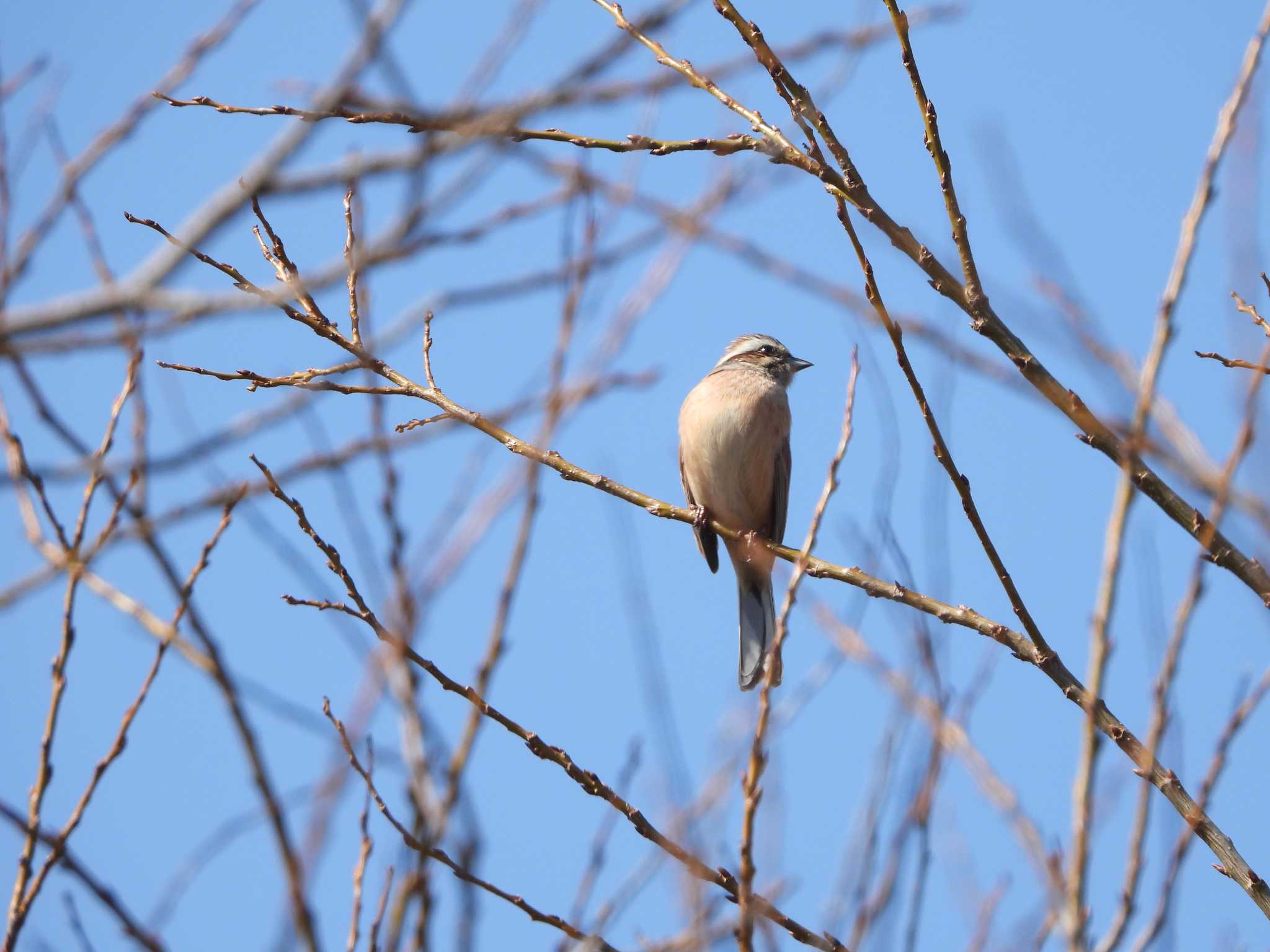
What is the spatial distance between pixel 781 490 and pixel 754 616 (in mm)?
822

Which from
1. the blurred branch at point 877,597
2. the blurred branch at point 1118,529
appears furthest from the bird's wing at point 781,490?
the blurred branch at point 1118,529

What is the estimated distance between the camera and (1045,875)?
244 centimetres

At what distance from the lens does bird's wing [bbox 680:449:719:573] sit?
7629mm

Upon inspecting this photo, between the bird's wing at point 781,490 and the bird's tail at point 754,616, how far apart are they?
42 centimetres

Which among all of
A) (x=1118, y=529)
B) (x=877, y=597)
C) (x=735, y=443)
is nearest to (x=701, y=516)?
(x=735, y=443)

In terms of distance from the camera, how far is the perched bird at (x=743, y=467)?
7.31m

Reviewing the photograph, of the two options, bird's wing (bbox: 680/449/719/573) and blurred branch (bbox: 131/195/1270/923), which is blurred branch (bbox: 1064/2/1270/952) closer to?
blurred branch (bbox: 131/195/1270/923)

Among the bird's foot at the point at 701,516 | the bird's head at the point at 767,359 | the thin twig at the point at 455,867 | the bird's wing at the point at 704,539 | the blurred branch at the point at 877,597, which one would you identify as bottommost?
the thin twig at the point at 455,867

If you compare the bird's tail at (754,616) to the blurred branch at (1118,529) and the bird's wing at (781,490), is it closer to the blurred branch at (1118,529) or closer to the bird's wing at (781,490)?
the bird's wing at (781,490)

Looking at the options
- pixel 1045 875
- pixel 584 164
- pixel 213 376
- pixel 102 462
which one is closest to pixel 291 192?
pixel 213 376

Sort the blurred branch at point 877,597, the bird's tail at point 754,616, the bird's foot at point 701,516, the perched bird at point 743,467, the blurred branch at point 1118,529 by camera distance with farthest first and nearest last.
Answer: the perched bird at point 743,467 < the bird's tail at point 754,616 < the bird's foot at point 701,516 < the blurred branch at point 877,597 < the blurred branch at point 1118,529

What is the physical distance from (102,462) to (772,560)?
2.21 m

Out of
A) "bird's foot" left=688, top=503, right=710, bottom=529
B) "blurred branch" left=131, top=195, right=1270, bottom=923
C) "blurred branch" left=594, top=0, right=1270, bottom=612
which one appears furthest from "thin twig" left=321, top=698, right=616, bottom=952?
"bird's foot" left=688, top=503, right=710, bottom=529

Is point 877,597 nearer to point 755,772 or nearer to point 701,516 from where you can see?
point 755,772
